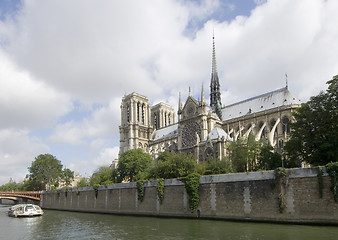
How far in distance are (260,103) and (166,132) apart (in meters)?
26.2

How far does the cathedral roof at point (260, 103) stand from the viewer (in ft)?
183

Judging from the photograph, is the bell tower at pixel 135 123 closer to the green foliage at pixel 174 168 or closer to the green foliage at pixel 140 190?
the green foliage at pixel 174 168

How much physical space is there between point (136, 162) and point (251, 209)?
986 inches

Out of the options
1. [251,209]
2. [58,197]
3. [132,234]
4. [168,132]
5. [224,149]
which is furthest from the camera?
[168,132]

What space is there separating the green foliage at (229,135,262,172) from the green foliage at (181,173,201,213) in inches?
405

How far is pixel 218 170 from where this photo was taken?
34156mm

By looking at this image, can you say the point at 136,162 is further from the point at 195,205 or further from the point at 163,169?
the point at 195,205

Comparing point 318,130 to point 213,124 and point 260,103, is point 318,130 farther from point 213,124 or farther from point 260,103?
point 260,103

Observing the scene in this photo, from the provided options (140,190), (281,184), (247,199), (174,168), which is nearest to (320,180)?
(281,184)

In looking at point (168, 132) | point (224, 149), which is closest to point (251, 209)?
point (224, 149)

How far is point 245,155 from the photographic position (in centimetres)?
3722

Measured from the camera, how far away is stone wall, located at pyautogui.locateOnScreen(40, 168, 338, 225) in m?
20.8

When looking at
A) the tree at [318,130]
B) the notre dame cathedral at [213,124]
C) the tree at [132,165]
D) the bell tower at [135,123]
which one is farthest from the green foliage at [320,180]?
the bell tower at [135,123]

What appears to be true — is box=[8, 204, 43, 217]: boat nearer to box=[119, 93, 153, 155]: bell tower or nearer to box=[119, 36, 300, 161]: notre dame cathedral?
box=[119, 36, 300, 161]: notre dame cathedral
